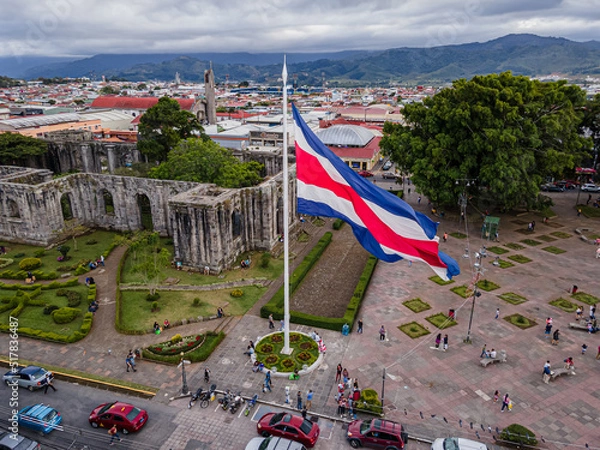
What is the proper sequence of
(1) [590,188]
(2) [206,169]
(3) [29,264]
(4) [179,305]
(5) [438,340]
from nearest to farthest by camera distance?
(5) [438,340] → (4) [179,305] → (3) [29,264] → (2) [206,169] → (1) [590,188]

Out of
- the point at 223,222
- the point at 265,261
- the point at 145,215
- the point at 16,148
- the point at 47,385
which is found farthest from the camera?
the point at 16,148

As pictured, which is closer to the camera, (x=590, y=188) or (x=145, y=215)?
(x=145, y=215)

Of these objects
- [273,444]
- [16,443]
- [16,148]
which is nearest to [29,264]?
[16,443]

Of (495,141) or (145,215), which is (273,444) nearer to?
(495,141)

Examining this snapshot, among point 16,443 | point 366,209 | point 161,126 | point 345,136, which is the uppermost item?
point 366,209

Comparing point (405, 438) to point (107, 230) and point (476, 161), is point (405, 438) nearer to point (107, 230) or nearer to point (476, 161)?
point (476, 161)

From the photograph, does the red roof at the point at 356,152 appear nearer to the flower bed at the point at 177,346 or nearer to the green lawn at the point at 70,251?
the green lawn at the point at 70,251

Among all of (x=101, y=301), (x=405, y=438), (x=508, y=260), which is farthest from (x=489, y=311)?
(x=101, y=301)
